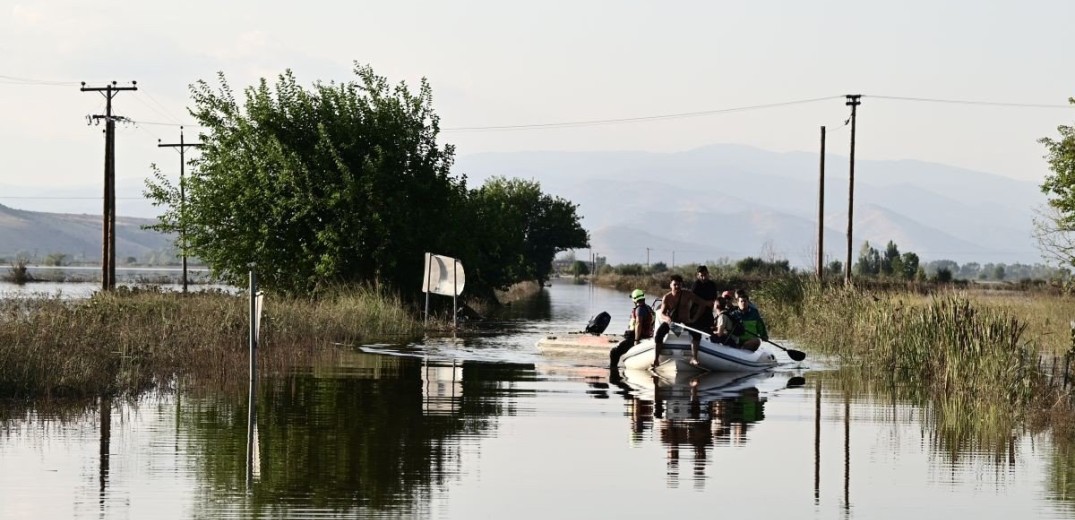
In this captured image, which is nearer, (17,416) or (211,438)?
(211,438)

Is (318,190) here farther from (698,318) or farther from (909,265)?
(909,265)

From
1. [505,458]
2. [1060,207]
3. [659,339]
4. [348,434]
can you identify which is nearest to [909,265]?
[1060,207]

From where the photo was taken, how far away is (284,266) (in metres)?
47.9

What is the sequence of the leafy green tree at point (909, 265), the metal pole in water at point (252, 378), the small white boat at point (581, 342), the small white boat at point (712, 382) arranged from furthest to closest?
the leafy green tree at point (909, 265) → the small white boat at point (581, 342) → the small white boat at point (712, 382) → the metal pole in water at point (252, 378)

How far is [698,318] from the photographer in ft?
103

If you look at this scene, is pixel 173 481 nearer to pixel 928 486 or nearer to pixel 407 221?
pixel 928 486

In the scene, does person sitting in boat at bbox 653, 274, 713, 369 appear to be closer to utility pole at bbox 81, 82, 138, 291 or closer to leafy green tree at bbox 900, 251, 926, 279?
utility pole at bbox 81, 82, 138, 291

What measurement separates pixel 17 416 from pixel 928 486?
10.5m

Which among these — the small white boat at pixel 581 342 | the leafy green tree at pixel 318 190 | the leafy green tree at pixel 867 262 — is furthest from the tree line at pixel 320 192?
the leafy green tree at pixel 867 262

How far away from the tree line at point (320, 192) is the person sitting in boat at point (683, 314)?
55.1ft

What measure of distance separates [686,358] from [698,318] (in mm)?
1911

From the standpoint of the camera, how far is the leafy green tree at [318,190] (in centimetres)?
4722

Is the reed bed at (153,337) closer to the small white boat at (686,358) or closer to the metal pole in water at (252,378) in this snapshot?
the metal pole in water at (252,378)

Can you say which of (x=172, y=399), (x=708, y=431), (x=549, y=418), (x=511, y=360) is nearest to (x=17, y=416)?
(x=172, y=399)
